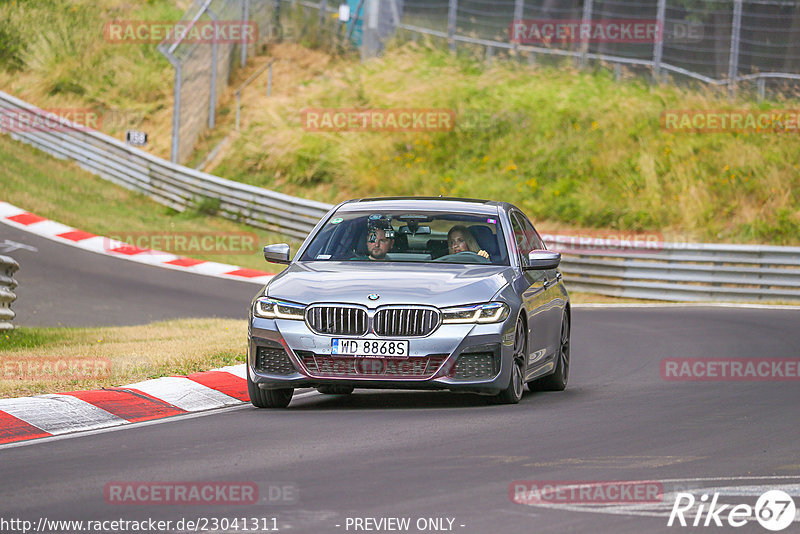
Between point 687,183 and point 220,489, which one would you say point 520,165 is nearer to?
point 687,183

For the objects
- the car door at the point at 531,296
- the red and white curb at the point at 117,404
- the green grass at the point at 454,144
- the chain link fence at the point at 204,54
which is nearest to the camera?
the red and white curb at the point at 117,404

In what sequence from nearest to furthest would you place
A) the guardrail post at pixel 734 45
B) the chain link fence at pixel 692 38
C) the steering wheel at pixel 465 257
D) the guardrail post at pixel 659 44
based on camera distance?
the steering wheel at pixel 465 257
the chain link fence at pixel 692 38
the guardrail post at pixel 734 45
the guardrail post at pixel 659 44

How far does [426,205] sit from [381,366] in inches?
82.0

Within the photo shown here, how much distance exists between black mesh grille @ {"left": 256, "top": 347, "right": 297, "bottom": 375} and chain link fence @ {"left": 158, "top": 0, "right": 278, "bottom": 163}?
72.4 ft

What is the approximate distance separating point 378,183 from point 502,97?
4511mm

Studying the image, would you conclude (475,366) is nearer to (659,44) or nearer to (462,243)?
(462,243)

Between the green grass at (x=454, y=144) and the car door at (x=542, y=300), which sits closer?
the car door at (x=542, y=300)

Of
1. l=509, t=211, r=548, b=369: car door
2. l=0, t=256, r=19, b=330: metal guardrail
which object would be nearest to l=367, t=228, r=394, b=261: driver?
l=509, t=211, r=548, b=369: car door

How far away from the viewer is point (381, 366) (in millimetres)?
9797

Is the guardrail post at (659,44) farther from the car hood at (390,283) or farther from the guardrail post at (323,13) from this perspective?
the car hood at (390,283)

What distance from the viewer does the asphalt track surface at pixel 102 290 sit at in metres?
19.5

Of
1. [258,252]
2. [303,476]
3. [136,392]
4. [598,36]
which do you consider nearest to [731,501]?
[303,476]

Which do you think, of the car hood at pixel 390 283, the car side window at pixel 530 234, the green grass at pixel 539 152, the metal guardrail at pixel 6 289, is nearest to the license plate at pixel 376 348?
the car hood at pixel 390 283

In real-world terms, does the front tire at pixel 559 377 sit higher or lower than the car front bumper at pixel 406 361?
lower
